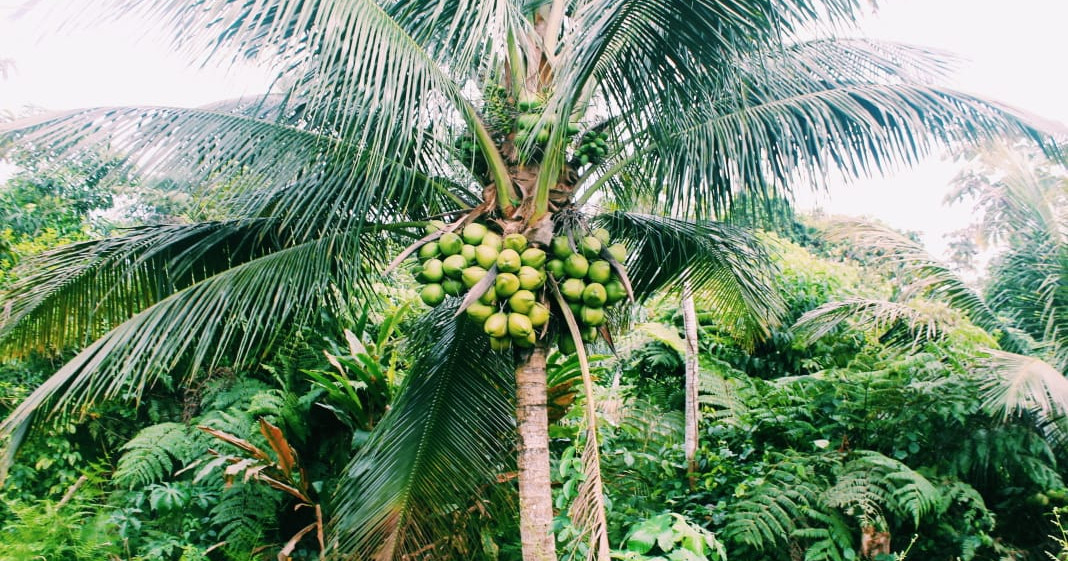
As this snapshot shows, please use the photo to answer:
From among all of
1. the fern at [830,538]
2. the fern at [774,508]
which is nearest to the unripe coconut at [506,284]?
the fern at [774,508]

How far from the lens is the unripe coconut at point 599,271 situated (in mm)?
3007

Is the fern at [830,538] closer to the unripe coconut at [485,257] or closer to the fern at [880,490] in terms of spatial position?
the fern at [880,490]

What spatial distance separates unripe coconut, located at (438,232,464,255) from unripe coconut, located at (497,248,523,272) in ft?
0.61

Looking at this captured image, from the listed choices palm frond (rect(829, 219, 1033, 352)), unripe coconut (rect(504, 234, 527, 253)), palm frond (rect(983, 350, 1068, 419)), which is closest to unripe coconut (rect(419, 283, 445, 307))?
unripe coconut (rect(504, 234, 527, 253))

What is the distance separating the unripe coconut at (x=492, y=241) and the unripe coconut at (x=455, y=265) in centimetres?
14

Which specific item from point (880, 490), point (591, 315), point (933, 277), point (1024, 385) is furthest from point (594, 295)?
point (933, 277)

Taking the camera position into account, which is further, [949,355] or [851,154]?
[949,355]

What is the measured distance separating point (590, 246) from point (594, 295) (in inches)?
9.0

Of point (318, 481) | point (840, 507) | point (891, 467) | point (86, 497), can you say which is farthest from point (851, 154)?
point (86, 497)

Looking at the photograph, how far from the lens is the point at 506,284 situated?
9.26 feet

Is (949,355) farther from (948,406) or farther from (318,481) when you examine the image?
(318,481)

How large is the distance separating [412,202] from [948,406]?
11.7 feet

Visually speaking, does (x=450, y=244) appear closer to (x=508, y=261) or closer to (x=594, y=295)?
(x=508, y=261)

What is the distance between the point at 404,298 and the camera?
6727mm
